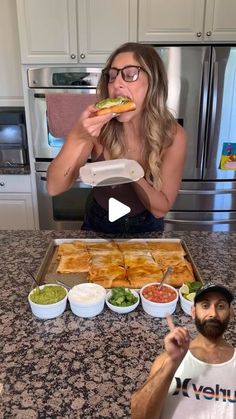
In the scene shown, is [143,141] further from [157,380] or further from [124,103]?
[157,380]

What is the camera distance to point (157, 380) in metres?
0.44

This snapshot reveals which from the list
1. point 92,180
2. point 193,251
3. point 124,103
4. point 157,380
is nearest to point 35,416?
point 157,380

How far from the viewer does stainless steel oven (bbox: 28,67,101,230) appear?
2.41m

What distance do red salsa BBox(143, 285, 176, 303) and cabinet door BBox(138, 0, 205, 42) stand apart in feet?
6.31

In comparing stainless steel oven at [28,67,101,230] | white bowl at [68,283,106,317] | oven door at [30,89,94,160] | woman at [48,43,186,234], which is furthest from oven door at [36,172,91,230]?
white bowl at [68,283,106,317]

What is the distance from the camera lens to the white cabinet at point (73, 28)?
2.35m

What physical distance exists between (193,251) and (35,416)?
80 cm

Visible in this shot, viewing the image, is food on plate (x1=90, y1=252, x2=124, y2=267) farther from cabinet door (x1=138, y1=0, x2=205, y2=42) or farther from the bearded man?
cabinet door (x1=138, y1=0, x2=205, y2=42)

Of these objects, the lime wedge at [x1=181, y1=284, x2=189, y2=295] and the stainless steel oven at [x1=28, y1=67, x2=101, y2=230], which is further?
the stainless steel oven at [x1=28, y1=67, x2=101, y2=230]

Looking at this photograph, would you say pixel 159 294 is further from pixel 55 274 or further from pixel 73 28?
pixel 73 28

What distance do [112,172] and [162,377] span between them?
0.74 metres
